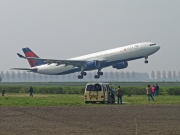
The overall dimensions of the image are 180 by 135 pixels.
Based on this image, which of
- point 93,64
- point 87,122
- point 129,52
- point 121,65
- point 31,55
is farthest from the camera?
point 31,55

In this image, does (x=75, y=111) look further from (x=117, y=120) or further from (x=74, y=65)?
(x=74, y=65)

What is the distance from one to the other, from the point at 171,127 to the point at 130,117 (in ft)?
16.3

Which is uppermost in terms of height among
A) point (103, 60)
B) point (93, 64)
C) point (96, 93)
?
point (103, 60)

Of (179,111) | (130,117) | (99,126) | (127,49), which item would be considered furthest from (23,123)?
(127,49)

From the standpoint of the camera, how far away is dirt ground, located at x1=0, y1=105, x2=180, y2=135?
20562 mm

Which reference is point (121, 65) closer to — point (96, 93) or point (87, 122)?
point (96, 93)

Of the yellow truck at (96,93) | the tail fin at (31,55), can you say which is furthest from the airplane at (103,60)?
the yellow truck at (96,93)

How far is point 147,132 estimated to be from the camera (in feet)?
66.3

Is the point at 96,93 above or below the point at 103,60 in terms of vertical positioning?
below

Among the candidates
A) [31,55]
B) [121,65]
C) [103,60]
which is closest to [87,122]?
[103,60]

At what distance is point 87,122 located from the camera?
24312mm

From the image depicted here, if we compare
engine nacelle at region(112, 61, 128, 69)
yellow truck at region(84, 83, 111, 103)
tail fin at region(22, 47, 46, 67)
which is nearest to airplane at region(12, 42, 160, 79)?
engine nacelle at region(112, 61, 128, 69)

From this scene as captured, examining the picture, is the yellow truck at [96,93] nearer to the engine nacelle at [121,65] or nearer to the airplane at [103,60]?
the airplane at [103,60]

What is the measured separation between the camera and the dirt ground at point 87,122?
67.5 ft
